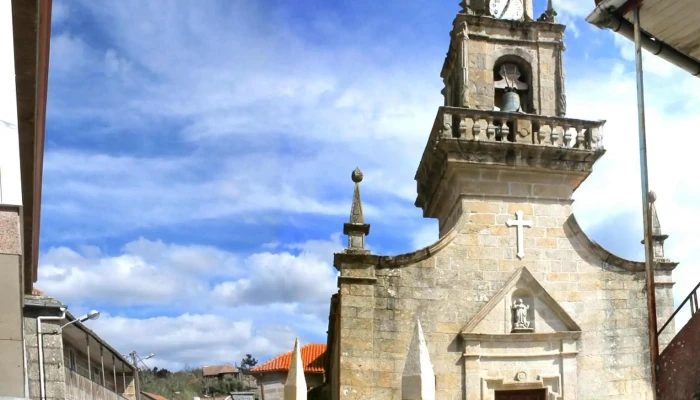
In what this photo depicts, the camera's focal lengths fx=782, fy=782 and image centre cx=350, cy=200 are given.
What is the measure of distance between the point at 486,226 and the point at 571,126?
2489 mm

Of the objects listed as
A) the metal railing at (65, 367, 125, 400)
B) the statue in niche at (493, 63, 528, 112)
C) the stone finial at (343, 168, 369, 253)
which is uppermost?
the statue in niche at (493, 63, 528, 112)

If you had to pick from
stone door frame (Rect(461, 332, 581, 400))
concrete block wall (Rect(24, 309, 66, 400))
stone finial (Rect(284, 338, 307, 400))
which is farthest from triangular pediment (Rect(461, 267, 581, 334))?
concrete block wall (Rect(24, 309, 66, 400))

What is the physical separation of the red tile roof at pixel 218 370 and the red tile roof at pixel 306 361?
57.3 metres

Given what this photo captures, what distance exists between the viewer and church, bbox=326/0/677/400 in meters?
13.0

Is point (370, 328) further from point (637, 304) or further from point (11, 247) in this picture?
point (11, 247)

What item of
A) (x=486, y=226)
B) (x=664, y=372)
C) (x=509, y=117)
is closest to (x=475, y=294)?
(x=486, y=226)

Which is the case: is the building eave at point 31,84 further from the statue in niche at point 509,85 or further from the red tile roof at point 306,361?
the red tile roof at point 306,361

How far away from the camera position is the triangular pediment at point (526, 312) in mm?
13305

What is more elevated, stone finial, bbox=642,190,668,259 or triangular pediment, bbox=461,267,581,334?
stone finial, bbox=642,190,668,259

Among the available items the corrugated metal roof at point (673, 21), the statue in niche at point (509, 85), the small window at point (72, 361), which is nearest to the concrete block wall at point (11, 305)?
the corrugated metal roof at point (673, 21)

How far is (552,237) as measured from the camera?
13969 mm

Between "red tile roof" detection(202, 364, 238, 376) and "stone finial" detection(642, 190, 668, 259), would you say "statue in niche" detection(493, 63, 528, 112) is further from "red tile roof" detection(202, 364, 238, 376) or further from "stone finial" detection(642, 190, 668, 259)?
"red tile roof" detection(202, 364, 238, 376)

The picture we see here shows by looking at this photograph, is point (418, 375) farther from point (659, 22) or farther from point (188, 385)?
point (188, 385)

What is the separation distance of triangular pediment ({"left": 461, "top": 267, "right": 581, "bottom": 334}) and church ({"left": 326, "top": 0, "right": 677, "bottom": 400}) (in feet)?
A: 0.07
